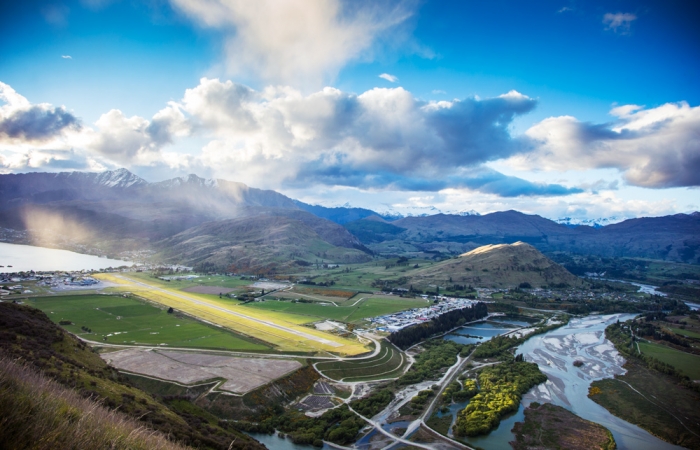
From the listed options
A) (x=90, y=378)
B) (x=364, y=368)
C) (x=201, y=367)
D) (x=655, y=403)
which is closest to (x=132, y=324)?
(x=201, y=367)

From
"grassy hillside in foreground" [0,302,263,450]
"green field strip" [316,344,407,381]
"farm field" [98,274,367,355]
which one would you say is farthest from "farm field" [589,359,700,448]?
"grassy hillside in foreground" [0,302,263,450]

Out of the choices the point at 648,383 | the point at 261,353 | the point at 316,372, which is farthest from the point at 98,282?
the point at 648,383

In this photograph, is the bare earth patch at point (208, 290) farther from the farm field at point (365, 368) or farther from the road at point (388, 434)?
the road at point (388, 434)

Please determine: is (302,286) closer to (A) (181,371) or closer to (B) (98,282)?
(B) (98,282)

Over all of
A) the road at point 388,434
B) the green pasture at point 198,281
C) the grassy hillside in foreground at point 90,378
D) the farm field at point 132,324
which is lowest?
the road at point 388,434

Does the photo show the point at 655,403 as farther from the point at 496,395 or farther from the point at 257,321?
the point at 257,321

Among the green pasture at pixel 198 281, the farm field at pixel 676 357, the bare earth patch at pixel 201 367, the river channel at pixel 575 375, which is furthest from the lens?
the green pasture at pixel 198 281

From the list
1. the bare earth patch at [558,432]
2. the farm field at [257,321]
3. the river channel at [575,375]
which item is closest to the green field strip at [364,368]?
the farm field at [257,321]
